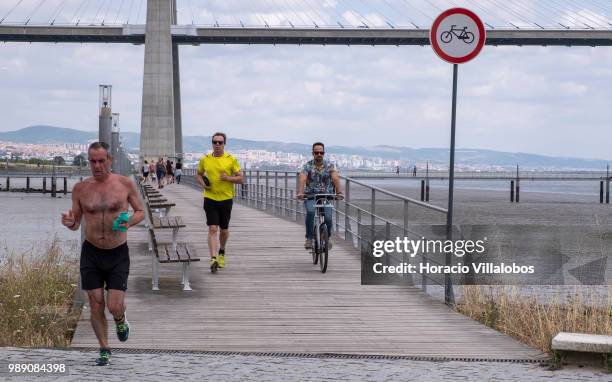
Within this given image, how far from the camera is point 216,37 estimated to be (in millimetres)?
81812

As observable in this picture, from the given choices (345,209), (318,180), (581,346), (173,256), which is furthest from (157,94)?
(581,346)

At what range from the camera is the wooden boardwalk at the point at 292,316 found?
855 centimetres

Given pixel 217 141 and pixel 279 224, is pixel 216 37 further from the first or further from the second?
pixel 217 141

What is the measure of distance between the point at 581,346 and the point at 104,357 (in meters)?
3.26

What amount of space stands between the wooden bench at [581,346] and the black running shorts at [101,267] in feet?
9.93

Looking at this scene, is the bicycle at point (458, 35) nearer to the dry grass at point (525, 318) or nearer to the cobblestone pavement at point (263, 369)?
the dry grass at point (525, 318)

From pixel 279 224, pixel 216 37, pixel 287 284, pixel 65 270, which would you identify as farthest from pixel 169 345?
pixel 216 37

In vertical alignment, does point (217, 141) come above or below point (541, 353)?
above

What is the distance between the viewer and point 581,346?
25.3 feet

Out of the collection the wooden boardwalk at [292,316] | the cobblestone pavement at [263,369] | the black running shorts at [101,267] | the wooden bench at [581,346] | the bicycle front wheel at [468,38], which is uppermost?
the bicycle front wheel at [468,38]

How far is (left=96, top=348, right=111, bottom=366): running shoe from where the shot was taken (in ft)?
24.4

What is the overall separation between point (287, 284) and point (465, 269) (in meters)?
2.22

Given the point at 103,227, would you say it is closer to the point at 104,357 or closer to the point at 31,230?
the point at 104,357

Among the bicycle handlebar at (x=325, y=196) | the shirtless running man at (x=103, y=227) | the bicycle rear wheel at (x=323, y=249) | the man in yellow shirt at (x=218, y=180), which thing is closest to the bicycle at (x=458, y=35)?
the man in yellow shirt at (x=218, y=180)
